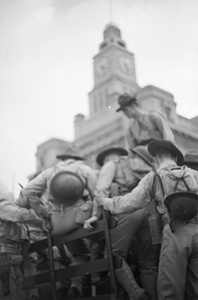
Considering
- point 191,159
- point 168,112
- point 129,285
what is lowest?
point 129,285

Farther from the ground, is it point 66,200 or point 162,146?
point 162,146

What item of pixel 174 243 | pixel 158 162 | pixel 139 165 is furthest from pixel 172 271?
pixel 139 165

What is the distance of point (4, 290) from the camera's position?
447 cm

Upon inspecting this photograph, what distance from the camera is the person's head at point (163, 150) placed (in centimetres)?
400

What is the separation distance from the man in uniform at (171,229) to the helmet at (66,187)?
23.7 inches

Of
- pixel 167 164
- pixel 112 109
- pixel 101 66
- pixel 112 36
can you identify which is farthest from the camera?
pixel 112 36

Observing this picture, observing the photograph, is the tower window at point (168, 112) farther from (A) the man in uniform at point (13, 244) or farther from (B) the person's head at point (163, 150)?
(B) the person's head at point (163, 150)

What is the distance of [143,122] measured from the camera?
5566mm

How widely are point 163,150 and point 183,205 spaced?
0.85 m

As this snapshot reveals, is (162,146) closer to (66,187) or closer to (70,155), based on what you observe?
(66,187)

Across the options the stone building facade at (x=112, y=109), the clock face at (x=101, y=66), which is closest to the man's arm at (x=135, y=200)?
the stone building facade at (x=112, y=109)

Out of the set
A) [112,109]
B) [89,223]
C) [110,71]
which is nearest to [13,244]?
[89,223]

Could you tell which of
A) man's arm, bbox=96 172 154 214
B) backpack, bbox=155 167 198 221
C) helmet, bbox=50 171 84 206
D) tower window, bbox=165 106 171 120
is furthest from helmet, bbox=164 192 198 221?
tower window, bbox=165 106 171 120

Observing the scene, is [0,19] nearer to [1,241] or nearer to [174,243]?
[1,241]
